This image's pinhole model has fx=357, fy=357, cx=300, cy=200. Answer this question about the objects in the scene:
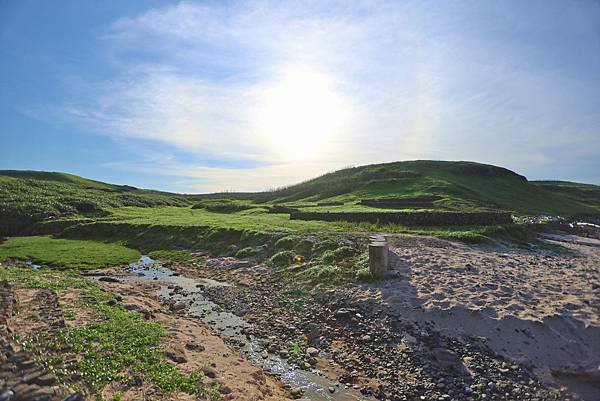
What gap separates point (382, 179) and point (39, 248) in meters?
57.0

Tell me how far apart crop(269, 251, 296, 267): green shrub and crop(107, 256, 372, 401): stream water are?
3.15 m

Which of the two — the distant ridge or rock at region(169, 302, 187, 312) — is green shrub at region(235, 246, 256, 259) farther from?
the distant ridge

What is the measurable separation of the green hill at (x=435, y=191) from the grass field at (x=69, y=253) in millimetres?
25887

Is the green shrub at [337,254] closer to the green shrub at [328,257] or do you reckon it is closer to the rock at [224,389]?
the green shrub at [328,257]

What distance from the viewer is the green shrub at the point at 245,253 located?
23.0m

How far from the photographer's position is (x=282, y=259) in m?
20.5

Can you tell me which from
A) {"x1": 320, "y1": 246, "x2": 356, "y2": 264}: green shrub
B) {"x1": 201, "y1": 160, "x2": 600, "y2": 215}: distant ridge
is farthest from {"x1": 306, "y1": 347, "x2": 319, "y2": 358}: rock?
{"x1": 201, "y1": 160, "x2": 600, "y2": 215}: distant ridge

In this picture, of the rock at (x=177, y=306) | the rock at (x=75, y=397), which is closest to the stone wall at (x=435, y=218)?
the rock at (x=177, y=306)

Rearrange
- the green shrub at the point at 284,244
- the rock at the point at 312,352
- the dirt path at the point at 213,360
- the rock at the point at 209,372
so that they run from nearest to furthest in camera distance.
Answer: the dirt path at the point at 213,360 < the rock at the point at 209,372 < the rock at the point at 312,352 < the green shrub at the point at 284,244

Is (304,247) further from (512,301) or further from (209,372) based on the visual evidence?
(209,372)

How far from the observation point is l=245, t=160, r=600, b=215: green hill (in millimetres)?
50131

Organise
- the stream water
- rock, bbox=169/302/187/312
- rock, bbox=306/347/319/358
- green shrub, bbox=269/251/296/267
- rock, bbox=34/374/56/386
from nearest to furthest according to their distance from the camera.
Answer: rock, bbox=34/374/56/386, the stream water, rock, bbox=306/347/319/358, rock, bbox=169/302/187/312, green shrub, bbox=269/251/296/267

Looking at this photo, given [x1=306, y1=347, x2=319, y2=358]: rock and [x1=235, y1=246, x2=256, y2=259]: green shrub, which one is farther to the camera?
[x1=235, y1=246, x2=256, y2=259]: green shrub

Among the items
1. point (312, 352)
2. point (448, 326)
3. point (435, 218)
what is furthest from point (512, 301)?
point (435, 218)
